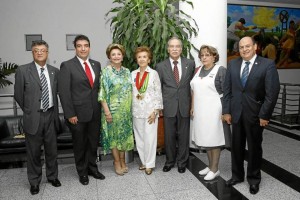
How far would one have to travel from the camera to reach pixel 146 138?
134 inches

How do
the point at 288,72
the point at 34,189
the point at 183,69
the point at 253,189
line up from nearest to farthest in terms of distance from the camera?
the point at 253,189 < the point at 34,189 < the point at 183,69 < the point at 288,72

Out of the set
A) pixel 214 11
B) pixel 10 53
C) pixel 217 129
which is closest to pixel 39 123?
pixel 217 129

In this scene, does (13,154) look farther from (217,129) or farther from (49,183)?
(217,129)

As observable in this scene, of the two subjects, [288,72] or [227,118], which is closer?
[227,118]

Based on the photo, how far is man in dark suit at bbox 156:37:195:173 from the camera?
3.33m

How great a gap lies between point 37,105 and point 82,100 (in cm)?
48

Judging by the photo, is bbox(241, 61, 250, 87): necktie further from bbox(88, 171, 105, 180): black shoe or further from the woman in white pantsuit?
bbox(88, 171, 105, 180): black shoe

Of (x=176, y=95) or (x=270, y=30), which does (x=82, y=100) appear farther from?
(x=270, y=30)

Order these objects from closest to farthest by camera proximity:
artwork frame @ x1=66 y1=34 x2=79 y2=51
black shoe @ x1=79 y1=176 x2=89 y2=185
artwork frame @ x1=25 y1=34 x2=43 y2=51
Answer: black shoe @ x1=79 y1=176 x2=89 y2=185
artwork frame @ x1=25 y1=34 x2=43 y2=51
artwork frame @ x1=66 y1=34 x2=79 y2=51

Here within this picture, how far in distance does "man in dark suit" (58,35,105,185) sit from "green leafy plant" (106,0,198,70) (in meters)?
0.91

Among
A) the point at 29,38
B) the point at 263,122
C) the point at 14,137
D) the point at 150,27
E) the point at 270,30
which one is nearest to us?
Answer: the point at 263,122

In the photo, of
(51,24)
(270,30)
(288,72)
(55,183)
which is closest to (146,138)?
(55,183)

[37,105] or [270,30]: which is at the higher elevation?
[270,30]

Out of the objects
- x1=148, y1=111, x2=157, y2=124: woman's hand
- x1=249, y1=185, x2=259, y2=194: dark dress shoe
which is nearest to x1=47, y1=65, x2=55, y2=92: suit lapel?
x1=148, y1=111, x2=157, y2=124: woman's hand
